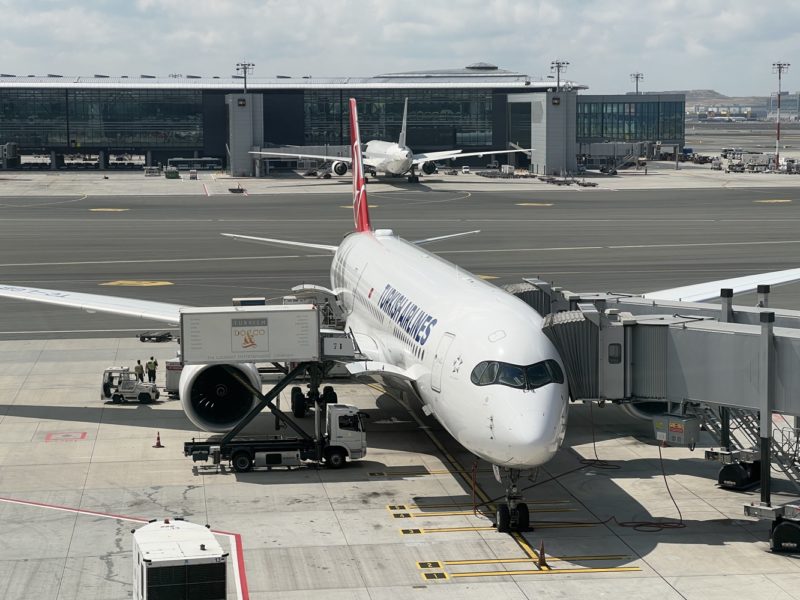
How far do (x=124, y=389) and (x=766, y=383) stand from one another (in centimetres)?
2308

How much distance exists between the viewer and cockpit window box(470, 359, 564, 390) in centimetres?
2697

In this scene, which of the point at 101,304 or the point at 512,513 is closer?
the point at 512,513

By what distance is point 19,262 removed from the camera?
76.9 meters

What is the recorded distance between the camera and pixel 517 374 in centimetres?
2708

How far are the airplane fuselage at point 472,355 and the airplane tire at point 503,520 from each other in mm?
1419

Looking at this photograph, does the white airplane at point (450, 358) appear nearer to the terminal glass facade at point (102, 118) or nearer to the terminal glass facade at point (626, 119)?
the terminal glass facade at point (102, 118)

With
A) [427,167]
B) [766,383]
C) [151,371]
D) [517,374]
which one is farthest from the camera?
[427,167]

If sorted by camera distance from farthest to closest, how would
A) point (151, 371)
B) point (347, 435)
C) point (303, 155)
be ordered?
1. point (303, 155)
2. point (151, 371)
3. point (347, 435)

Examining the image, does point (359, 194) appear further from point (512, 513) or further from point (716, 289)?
point (512, 513)

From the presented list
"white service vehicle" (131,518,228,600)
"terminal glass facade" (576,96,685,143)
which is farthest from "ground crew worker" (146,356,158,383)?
"terminal glass facade" (576,96,685,143)

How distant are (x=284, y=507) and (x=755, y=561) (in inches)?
438

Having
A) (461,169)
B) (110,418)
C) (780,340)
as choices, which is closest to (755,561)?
(780,340)

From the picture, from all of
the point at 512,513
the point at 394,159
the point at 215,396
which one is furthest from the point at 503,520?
the point at 394,159

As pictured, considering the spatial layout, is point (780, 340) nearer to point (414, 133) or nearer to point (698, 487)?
point (698, 487)
